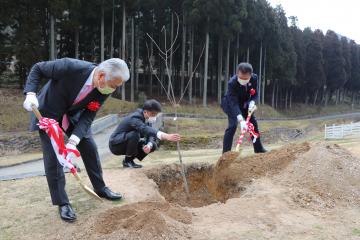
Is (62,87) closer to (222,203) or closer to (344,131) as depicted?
(222,203)

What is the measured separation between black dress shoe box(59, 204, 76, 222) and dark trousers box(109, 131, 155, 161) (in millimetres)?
2181

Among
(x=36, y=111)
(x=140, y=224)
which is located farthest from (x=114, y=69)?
(x=140, y=224)

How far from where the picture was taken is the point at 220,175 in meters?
6.19

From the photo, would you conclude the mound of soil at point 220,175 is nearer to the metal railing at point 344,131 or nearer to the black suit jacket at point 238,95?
the black suit jacket at point 238,95

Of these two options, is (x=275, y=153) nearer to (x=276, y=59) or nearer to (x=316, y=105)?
(x=276, y=59)

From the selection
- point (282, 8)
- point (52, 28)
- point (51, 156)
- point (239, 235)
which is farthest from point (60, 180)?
point (282, 8)

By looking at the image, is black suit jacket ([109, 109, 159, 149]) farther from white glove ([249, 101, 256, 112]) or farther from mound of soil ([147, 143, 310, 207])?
white glove ([249, 101, 256, 112])

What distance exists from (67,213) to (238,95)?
12.7ft

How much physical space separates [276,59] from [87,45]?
17.3 metres

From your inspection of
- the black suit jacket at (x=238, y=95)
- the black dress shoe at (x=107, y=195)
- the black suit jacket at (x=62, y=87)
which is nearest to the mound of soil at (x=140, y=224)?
the black dress shoe at (x=107, y=195)

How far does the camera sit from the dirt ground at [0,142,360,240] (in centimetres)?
377

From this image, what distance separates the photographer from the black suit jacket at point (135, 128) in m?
5.85

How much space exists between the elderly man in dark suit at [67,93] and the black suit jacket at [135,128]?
1.60m

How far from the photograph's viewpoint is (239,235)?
3.72 m
